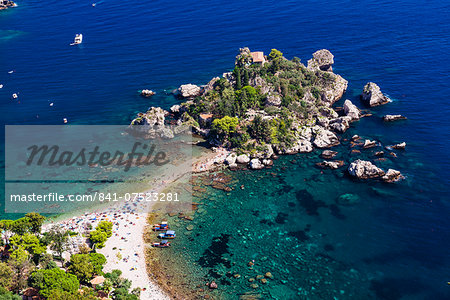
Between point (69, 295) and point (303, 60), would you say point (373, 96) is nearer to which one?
point (303, 60)

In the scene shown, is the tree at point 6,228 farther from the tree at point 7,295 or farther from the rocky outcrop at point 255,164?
the rocky outcrop at point 255,164

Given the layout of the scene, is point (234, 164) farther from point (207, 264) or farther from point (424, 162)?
point (424, 162)

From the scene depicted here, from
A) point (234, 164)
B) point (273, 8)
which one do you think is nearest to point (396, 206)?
point (234, 164)

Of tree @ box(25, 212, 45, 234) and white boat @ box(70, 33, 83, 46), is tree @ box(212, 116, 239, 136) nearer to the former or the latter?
tree @ box(25, 212, 45, 234)

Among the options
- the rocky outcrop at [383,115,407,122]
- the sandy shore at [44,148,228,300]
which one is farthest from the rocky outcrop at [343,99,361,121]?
the sandy shore at [44,148,228,300]

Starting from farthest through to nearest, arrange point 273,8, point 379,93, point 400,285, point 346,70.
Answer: point 273,8
point 346,70
point 379,93
point 400,285
